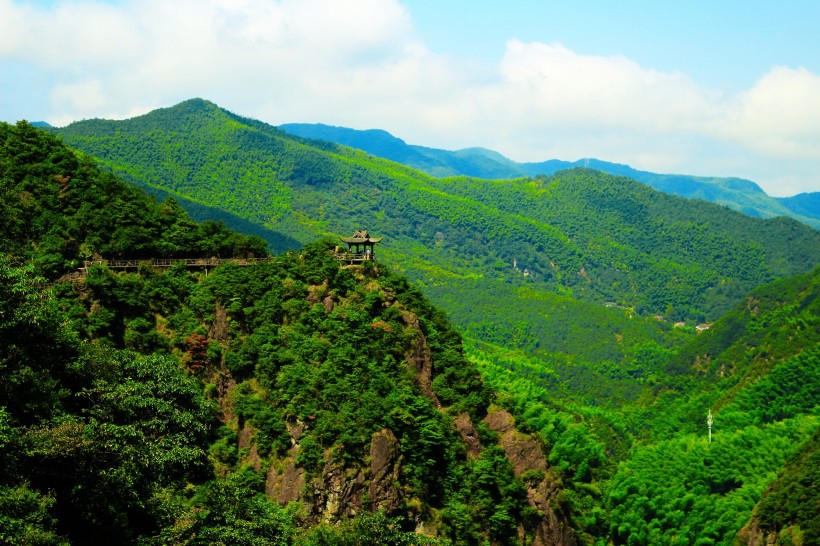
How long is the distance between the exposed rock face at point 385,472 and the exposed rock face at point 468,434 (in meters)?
8.00

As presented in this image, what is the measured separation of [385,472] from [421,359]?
1210cm

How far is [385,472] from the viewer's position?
61094 mm

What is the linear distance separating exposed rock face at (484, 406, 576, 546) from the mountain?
0.56ft

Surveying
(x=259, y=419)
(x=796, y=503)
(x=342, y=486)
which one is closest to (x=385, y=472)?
(x=342, y=486)

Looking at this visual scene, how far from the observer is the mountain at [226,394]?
47031mm

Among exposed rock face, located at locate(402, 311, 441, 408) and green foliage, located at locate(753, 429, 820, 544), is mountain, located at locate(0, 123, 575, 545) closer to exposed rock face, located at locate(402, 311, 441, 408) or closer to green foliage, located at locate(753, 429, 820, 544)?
exposed rock face, located at locate(402, 311, 441, 408)

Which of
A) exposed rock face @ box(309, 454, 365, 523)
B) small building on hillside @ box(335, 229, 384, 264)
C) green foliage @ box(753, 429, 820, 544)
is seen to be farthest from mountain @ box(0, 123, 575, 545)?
green foliage @ box(753, 429, 820, 544)

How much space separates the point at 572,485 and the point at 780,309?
110992 mm

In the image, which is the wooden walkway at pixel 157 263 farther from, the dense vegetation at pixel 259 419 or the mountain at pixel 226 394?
the dense vegetation at pixel 259 419

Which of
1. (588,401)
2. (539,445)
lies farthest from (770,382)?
(539,445)

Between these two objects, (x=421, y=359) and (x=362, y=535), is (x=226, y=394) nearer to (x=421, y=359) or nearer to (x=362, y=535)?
(x=421, y=359)

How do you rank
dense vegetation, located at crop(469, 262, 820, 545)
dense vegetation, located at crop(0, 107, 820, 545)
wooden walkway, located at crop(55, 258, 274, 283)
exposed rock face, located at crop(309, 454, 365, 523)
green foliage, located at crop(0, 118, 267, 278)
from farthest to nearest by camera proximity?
dense vegetation, located at crop(469, 262, 820, 545) → green foliage, located at crop(0, 118, 267, 278) → wooden walkway, located at crop(55, 258, 274, 283) → exposed rock face, located at crop(309, 454, 365, 523) → dense vegetation, located at crop(0, 107, 820, 545)

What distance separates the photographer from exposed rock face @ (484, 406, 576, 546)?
70.1m

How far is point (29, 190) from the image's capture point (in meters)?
73.6
